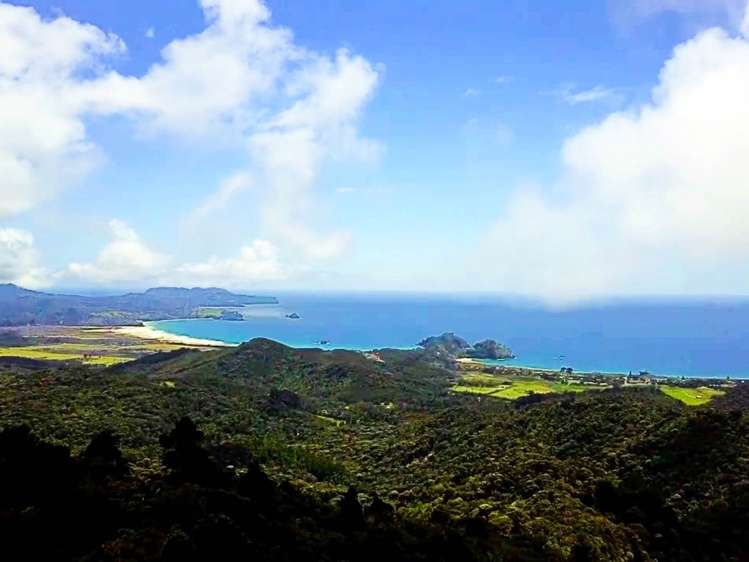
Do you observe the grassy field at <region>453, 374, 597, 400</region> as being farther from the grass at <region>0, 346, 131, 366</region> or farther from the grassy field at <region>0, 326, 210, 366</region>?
the grass at <region>0, 346, 131, 366</region>

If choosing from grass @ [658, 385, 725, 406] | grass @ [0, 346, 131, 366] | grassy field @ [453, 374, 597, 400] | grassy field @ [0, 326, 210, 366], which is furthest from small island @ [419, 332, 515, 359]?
grass @ [0, 346, 131, 366]

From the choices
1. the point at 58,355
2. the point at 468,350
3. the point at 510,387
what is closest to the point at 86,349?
the point at 58,355

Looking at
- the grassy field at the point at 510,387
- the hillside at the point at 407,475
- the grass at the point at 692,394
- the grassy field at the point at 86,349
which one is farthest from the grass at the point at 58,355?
the grass at the point at 692,394

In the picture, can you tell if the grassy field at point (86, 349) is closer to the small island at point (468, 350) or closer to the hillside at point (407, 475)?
the small island at point (468, 350)

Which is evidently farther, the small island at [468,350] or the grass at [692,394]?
the small island at [468,350]

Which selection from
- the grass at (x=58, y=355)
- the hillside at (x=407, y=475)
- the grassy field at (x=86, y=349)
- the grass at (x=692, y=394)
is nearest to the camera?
the hillside at (x=407, y=475)

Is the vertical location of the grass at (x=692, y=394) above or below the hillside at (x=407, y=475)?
below
